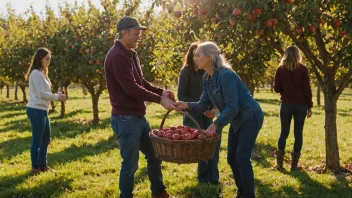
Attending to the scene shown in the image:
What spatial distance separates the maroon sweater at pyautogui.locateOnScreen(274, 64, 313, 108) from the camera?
21.5 ft

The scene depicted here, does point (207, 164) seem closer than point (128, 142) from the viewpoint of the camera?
No

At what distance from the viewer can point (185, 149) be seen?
13.6 ft

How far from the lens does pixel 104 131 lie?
11828mm

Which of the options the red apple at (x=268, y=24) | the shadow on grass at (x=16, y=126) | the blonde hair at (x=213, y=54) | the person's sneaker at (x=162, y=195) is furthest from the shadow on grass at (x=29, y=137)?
the red apple at (x=268, y=24)

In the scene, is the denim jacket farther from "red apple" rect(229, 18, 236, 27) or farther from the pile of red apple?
"red apple" rect(229, 18, 236, 27)

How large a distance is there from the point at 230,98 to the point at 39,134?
12.2 ft

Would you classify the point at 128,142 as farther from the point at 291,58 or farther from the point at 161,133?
the point at 291,58

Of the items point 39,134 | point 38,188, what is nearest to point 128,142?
point 38,188

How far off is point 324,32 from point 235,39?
84.1 inches

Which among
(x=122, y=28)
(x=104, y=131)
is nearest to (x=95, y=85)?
(x=104, y=131)

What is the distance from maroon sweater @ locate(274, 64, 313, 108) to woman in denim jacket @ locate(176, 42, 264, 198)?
89.1 inches

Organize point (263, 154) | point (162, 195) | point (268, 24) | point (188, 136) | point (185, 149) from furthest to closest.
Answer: point (263, 154) → point (162, 195) → point (268, 24) → point (188, 136) → point (185, 149)

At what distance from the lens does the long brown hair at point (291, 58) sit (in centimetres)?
642

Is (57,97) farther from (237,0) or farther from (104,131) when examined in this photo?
(104,131)
